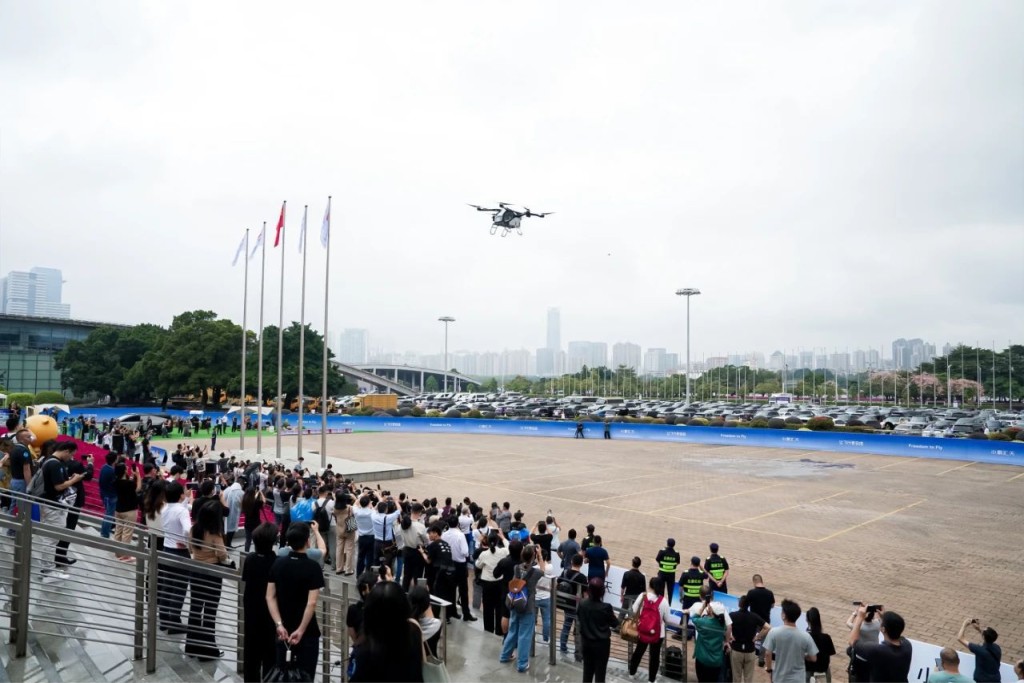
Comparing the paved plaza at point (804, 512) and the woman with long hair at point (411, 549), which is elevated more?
the woman with long hair at point (411, 549)

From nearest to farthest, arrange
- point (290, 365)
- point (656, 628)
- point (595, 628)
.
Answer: point (595, 628), point (656, 628), point (290, 365)

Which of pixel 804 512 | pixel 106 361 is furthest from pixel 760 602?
pixel 106 361

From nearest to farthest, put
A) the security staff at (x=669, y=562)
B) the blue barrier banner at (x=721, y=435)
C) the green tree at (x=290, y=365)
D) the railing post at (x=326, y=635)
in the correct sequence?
1. the railing post at (x=326, y=635)
2. the security staff at (x=669, y=562)
3. the blue barrier banner at (x=721, y=435)
4. the green tree at (x=290, y=365)

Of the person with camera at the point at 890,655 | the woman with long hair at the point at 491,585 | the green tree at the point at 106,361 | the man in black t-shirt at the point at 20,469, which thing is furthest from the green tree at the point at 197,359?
the person with camera at the point at 890,655

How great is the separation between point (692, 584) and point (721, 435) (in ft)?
129

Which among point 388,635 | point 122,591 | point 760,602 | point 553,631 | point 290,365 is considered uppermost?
point 290,365

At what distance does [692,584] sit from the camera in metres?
8.57

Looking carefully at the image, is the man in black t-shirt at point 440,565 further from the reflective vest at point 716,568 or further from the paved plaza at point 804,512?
the paved plaza at point 804,512

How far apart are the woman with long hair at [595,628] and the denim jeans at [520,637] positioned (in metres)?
0.86

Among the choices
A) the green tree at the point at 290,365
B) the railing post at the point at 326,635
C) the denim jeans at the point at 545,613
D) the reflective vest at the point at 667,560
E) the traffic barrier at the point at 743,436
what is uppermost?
the green tree at the point at 290,365

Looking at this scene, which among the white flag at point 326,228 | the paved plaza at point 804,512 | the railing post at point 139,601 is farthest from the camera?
the white flag at point 326,228

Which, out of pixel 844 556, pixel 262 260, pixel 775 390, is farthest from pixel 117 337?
pixel 775 390

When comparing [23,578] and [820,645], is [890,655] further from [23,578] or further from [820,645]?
[23,578]

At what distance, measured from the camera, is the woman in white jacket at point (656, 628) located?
24.0 ft
